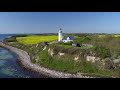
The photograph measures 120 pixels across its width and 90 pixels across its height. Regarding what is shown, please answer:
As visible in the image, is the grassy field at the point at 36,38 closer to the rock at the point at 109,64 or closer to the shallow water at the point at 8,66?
the shallow water at the point at 8,66

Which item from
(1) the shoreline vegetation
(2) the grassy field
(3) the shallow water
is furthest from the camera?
(1) the shoreline vegetation

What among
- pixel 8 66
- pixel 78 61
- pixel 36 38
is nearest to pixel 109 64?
pixel 78 61

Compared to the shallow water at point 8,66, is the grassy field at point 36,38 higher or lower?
higher

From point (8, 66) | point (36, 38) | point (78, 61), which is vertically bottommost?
point (78, 61)

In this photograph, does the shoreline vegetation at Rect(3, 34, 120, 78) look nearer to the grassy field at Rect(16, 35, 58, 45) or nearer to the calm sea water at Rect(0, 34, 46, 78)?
the calm sea water at Rect(0, 34, 46, 78)

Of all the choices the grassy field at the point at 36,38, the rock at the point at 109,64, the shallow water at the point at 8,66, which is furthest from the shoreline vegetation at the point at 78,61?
the grassy field at the point at 36,38

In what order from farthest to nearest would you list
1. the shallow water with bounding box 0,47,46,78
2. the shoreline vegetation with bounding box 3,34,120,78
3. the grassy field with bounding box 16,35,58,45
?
the shoreline vegetation with bounding box 3,34,120,78 < the shallow water with bounding box 0,47,46,78 < the grassy field with bounding box 16,35,58,45

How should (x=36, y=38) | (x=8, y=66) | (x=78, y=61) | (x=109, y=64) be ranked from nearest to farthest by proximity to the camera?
(x=36, y=38) → (x=8, y=66) → (x=109, y=64) → (x=78, y=61)

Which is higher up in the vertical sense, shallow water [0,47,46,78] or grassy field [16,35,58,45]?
grassy field [16,35,58,45]

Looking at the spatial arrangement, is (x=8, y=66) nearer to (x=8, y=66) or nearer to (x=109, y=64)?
(x=8, y=66)

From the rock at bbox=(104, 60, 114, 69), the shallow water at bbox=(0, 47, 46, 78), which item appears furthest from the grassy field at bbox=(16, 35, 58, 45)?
the rock at bbox=(104, 60, 114, 69)

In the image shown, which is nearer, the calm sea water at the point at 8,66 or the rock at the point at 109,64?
the calm sea water at the point at 8,66
